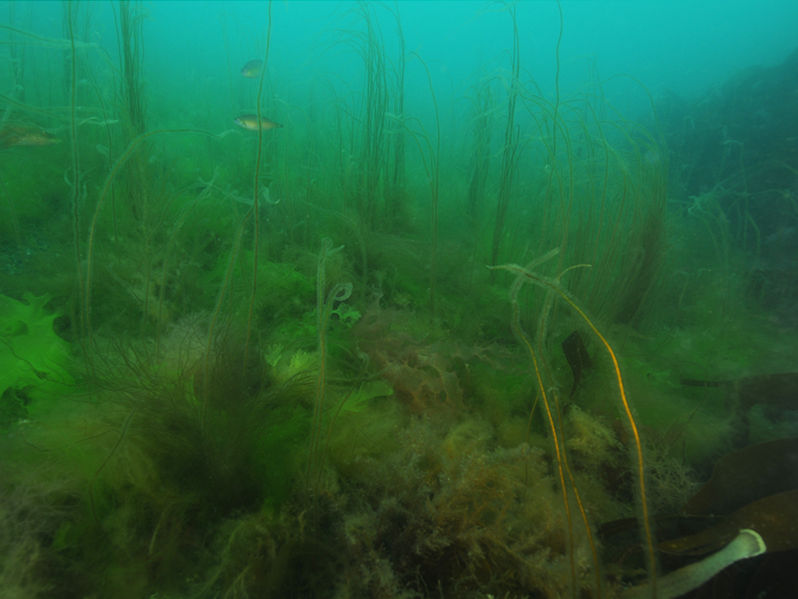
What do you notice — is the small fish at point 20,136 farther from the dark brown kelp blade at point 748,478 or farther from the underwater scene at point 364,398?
the dark brown kelp blade at point 748,478

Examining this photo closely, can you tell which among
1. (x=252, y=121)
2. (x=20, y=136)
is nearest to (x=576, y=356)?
(x=252, y=121)

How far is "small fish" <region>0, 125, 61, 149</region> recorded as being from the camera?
230 cm

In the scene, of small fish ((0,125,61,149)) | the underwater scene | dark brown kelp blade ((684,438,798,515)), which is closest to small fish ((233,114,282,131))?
the underwater scene

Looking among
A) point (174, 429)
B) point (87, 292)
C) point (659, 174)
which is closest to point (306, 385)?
point (174, 429)

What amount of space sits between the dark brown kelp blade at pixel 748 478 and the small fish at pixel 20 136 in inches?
168

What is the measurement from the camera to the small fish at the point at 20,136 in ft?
7.54

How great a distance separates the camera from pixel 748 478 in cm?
171

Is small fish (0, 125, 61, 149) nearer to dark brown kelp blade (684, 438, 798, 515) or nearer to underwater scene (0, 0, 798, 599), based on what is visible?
underwater scene (0, 0, 798, 599)

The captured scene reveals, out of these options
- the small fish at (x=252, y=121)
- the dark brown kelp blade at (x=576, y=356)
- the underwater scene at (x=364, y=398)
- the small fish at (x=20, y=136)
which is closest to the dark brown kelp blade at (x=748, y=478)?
the underwater scene at (x=364, y=398)

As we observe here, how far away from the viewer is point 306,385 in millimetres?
1734

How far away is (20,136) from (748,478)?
4521mm

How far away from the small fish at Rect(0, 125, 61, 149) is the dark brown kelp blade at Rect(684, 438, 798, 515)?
4264 mm

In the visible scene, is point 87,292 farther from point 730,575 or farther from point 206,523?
point 730,575

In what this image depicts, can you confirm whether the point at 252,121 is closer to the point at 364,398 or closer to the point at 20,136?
the point at 20,136
